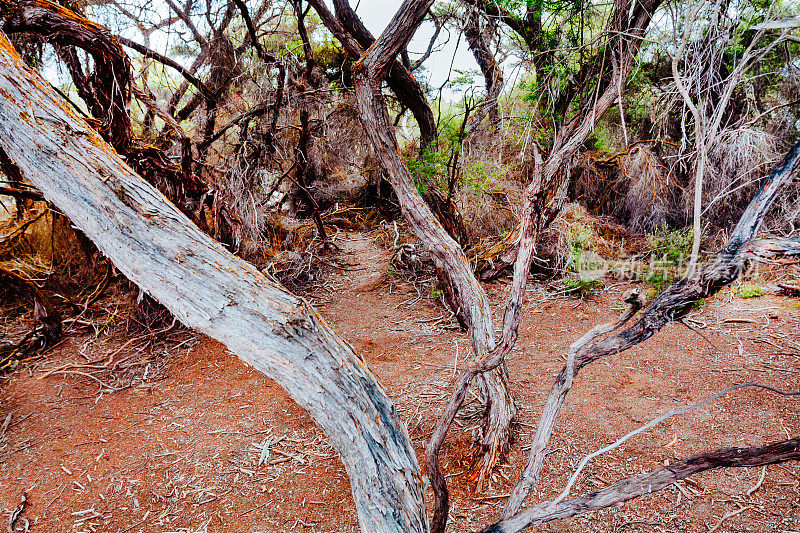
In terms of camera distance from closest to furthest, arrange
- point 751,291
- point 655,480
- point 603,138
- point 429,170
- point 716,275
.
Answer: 1. point 716,275
2. point 655,480
3. point 751,291
4. point 429,170
5. point 603,138

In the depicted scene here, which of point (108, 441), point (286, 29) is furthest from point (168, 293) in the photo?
point (286, 29)

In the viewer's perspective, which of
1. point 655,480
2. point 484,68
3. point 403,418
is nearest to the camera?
point 655,480

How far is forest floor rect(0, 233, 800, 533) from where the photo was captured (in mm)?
2186

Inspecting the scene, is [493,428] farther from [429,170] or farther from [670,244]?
[670,244]

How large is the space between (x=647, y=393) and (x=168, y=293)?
3123 millimetres

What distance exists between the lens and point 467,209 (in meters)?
5.73

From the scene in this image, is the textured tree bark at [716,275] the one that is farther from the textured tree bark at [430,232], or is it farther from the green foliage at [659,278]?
the green foliage at [659,278]

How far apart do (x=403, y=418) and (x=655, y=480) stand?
70.2 inches

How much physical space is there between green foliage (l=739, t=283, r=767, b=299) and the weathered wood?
3.57 meters

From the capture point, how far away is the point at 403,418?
297 cm

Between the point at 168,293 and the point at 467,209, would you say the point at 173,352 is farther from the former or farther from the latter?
the point at 467,209

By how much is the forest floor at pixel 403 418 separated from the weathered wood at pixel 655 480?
424mm

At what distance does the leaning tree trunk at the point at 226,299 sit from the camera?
147 cm

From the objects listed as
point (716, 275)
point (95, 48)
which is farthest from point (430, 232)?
point (95, 48)
